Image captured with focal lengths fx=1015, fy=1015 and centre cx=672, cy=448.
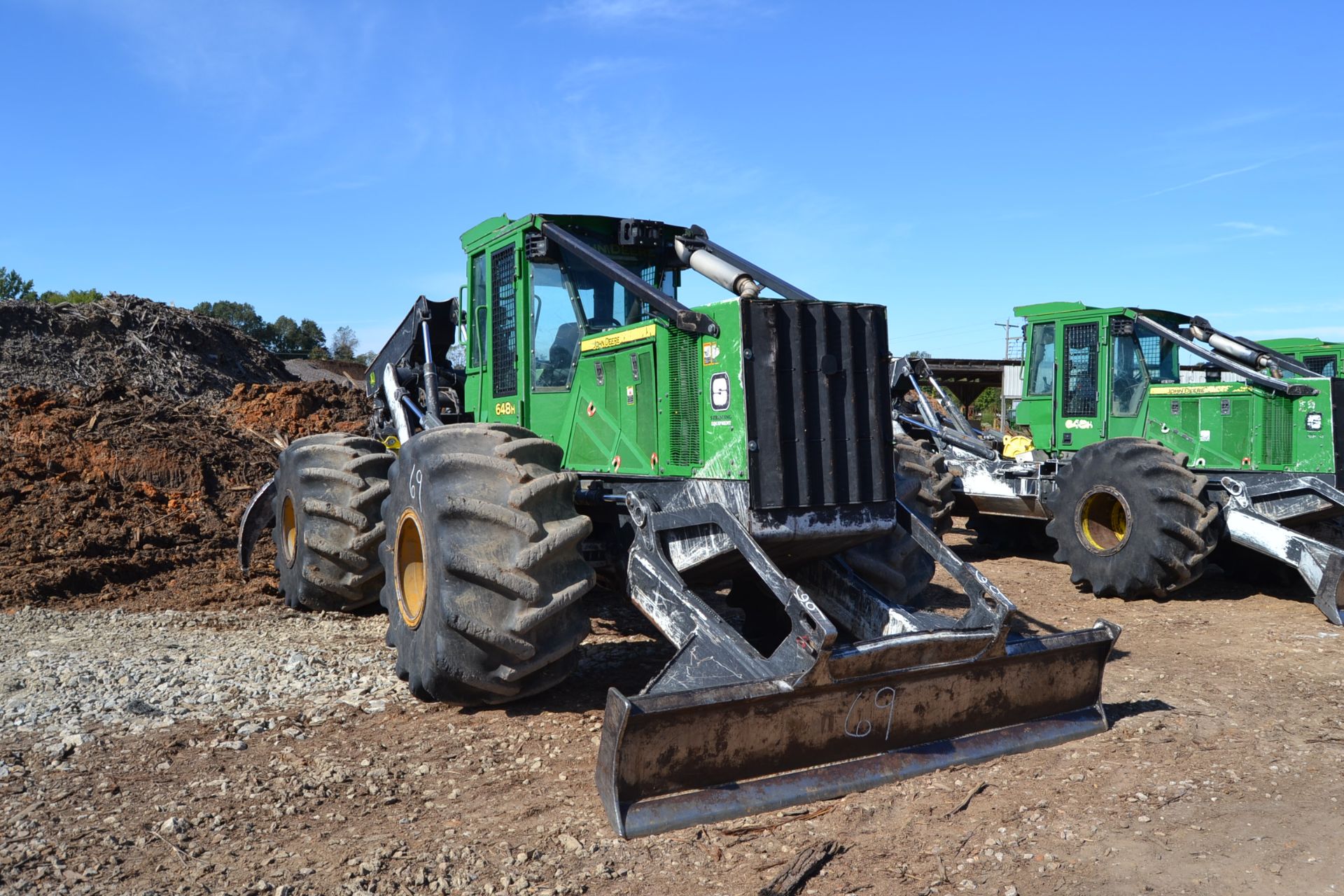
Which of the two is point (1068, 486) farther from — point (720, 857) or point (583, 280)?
point (720, 857)

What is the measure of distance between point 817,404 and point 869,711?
5.02 feet

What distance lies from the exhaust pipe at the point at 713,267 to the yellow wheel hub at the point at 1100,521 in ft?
17.4

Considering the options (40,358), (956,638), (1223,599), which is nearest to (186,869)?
(956,638)

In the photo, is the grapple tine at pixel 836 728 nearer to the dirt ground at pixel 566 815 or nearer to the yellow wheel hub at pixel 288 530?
the dirt ground at pixel 566 815

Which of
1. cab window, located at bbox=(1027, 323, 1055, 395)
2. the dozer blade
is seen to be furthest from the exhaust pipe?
cab window, located at bbox=(1027, 323, 1055, 395)

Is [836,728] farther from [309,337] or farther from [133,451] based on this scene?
[309,337]

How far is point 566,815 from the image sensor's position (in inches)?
163

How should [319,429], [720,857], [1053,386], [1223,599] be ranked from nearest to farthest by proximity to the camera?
[720,857] < [1223,599] < [1053,386] < [319,429]

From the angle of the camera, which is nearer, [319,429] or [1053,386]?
[1053,386]

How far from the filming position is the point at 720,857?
3.84 meters

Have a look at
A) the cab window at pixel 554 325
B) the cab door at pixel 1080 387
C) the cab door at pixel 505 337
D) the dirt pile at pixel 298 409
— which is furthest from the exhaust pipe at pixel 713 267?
the dirt pile at pixel 298 409

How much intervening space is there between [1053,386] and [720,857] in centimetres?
965

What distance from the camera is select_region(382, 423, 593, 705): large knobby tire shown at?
471cm

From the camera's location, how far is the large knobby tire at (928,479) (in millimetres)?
7496
